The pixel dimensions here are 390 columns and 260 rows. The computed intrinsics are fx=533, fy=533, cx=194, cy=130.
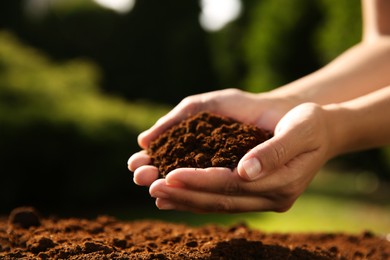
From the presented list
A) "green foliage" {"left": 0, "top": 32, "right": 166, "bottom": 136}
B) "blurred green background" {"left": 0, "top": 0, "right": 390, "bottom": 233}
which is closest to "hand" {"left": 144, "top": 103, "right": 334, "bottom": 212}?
"blurred green background" {"left": 0, "top": 0, "right": 390, "bottom": 233}

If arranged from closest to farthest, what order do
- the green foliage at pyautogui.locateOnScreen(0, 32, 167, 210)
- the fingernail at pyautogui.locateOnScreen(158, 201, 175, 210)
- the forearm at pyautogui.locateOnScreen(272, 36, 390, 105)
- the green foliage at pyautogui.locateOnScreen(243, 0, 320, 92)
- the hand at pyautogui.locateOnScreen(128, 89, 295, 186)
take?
the fingernail at pyautogui.locateOnScreen(158, 201, 175, 210)
the hand at pyautogui.locateOnScreen(128, 89, 295, 186)
the forearm at pyautogui.locateOnScreen(272, 36, 390, 105)
the green foliage at pyautogui.locateOnScreen(0, 32, 167, 210)
the green foliage at pyautogui.locateOnScreen(243, 0, 320, 92)

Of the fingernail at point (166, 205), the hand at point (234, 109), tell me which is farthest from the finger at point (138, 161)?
the fingernail at point (166, 205)

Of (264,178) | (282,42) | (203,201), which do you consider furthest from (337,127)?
(282,42)

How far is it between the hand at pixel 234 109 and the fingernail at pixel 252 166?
813 millimetres

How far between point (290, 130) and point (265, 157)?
0.23 metres

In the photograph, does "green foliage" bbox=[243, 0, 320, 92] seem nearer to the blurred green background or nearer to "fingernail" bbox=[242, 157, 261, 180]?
the blurred green background

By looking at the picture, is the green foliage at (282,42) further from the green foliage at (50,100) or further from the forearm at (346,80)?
the forearm at (346,80)

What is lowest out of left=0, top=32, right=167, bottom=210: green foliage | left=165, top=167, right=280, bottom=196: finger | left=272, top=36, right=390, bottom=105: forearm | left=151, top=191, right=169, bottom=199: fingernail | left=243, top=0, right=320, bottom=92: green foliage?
left=151, top=191, right=169, bottom=199: fingernail

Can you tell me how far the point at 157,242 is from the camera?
8.25 ft

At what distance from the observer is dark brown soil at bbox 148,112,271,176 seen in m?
2.57

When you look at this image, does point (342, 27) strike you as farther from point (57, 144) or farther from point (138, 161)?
point (138, 161)

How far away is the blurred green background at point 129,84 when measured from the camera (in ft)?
26.5

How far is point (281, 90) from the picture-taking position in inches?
131

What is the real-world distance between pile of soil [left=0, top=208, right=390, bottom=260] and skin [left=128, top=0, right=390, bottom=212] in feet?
0.66
